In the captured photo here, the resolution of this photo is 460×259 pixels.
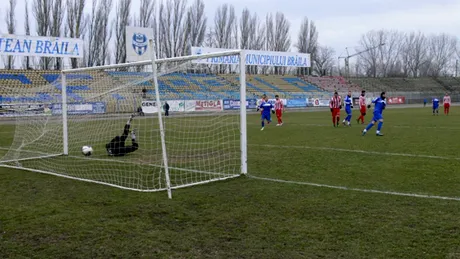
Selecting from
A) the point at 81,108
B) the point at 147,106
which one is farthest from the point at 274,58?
the point at 147,106

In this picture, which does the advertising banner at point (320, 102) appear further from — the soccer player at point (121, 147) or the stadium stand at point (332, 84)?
the soccer player at point (121, 147)

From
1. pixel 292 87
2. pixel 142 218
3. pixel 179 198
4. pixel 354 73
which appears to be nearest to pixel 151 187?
pixel 179 198

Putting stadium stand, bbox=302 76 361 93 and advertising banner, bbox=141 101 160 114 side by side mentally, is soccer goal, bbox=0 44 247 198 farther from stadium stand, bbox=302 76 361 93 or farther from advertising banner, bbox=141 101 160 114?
stadium stand, bbox=302 76 361 93

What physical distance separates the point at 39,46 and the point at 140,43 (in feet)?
36.6

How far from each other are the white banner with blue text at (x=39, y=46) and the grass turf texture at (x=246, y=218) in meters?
29.6

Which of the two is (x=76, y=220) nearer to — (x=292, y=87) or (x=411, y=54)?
(x=292, y=87)

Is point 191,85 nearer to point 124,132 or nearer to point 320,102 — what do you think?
point 124,132

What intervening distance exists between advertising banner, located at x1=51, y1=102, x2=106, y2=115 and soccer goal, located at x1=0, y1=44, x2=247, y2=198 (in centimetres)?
3

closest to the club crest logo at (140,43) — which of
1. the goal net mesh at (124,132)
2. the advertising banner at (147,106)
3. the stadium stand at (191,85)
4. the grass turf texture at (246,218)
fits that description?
the stadium stand at (191,85)

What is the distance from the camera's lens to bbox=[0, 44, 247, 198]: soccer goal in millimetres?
8984

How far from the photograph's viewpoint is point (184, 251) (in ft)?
15.0

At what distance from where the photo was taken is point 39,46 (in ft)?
120

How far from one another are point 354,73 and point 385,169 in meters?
85.0

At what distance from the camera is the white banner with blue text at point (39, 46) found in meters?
35.1
